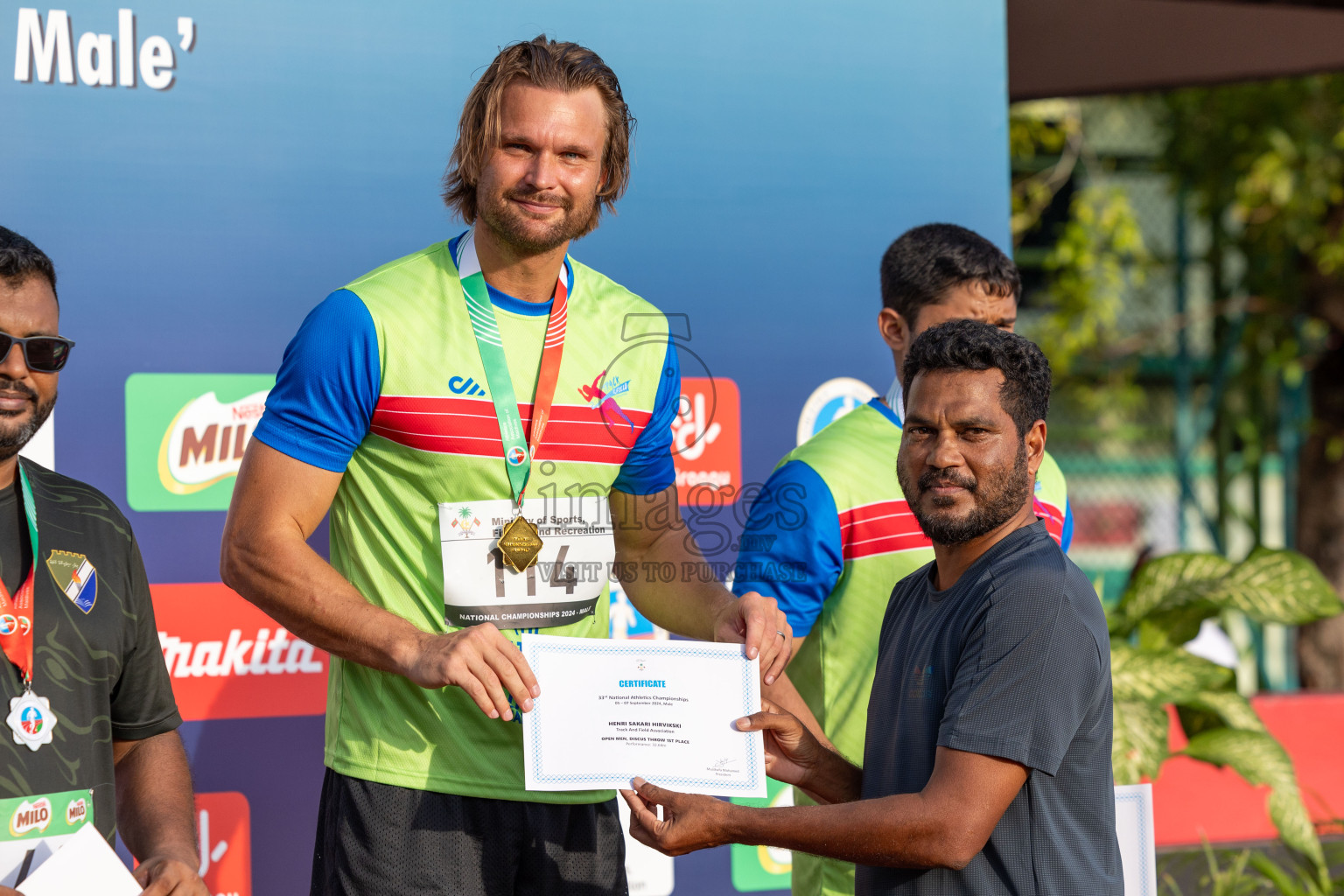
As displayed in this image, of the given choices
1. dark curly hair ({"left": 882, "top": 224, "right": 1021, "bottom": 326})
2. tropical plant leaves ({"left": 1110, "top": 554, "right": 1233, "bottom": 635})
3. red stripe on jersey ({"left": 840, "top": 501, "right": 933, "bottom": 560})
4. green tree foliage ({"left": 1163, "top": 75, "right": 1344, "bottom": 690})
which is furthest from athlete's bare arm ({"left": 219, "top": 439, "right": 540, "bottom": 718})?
green tree foliage ({"left": 1163, "top": 75, "right": 1344, "bottom": 690})

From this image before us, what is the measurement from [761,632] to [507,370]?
25.0 inches

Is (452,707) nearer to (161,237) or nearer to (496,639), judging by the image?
(496,639)

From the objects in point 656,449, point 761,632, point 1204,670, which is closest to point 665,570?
point 656,449

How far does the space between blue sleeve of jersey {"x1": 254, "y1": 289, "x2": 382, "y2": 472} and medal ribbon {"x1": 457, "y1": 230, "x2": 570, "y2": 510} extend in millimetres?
195

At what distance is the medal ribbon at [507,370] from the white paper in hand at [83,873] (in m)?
0.80

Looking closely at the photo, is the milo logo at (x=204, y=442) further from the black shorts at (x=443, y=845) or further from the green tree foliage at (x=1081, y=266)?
the green tree foliage at (x=1081, y=266)

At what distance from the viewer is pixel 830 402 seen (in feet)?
12.2

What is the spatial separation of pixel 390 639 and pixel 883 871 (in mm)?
836

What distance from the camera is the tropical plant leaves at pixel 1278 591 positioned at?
4.39 m

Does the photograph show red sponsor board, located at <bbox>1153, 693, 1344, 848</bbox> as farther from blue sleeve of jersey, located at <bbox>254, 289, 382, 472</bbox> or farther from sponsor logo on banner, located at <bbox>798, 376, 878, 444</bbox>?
blue sleeve of jersey, located at <bbox>254, 289, 382, 472</bbox>

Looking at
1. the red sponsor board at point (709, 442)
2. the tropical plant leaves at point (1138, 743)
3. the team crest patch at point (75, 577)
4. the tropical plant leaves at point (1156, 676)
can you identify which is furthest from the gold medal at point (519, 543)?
the tropical plant leaves at point (1156, 676)

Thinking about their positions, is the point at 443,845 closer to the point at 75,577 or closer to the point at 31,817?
the point at 31,817

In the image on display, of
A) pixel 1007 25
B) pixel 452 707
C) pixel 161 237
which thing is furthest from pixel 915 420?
pixel 1007 25

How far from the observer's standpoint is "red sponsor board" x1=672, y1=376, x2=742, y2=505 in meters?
3.62
